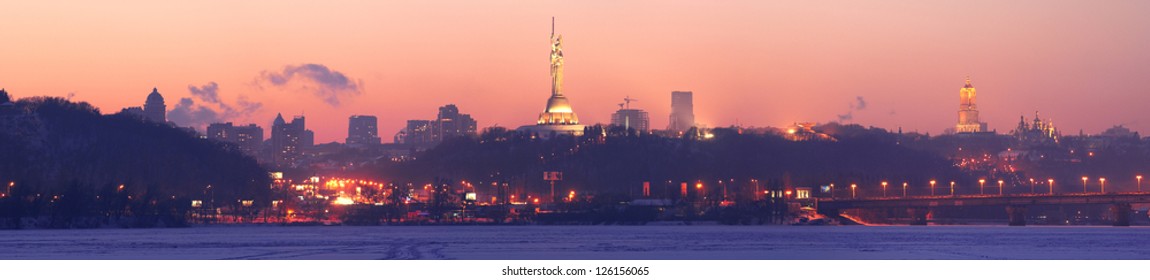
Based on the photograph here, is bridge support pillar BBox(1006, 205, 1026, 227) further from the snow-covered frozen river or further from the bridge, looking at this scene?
the snow-covered frozen river

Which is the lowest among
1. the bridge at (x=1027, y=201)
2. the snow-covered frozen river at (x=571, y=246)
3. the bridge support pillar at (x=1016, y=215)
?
the snow-covered frozen river at (x=571, y=246)

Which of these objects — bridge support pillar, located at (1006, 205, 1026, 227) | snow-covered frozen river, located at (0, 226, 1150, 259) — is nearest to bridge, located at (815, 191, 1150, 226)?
bridge support pillar, located at (1006, 205, 1026, 227)

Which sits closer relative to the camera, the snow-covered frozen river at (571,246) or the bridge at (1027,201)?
the snow-covered frozen river at (571,246)

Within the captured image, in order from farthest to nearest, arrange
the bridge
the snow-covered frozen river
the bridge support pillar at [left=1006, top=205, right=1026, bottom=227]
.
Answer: the bridge support pillar at [left=1006, top=205, right=1026, bottom=227]
the bridge
the snow-covered frozen river

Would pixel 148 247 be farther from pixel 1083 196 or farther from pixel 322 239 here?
pixel 1083 196

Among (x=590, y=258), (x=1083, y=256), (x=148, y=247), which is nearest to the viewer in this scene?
(x=590, y=258)

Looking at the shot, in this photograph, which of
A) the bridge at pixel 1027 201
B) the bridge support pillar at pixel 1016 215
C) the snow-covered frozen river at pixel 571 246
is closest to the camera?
the snow-covered frozen river at pixel 571 246

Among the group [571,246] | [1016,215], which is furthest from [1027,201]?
[571,246]

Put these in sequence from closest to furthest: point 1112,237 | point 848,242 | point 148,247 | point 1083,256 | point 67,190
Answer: point 1083,256 → point 148,247 → point 848,242 → point 1112,237 → point 67,190

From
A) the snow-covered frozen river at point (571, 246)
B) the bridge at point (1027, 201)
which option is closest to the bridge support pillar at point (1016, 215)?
the bridge at point (1027, 201)

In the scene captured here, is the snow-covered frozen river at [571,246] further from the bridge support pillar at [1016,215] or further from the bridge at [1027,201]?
the bridge support pillar at [1016,215]
